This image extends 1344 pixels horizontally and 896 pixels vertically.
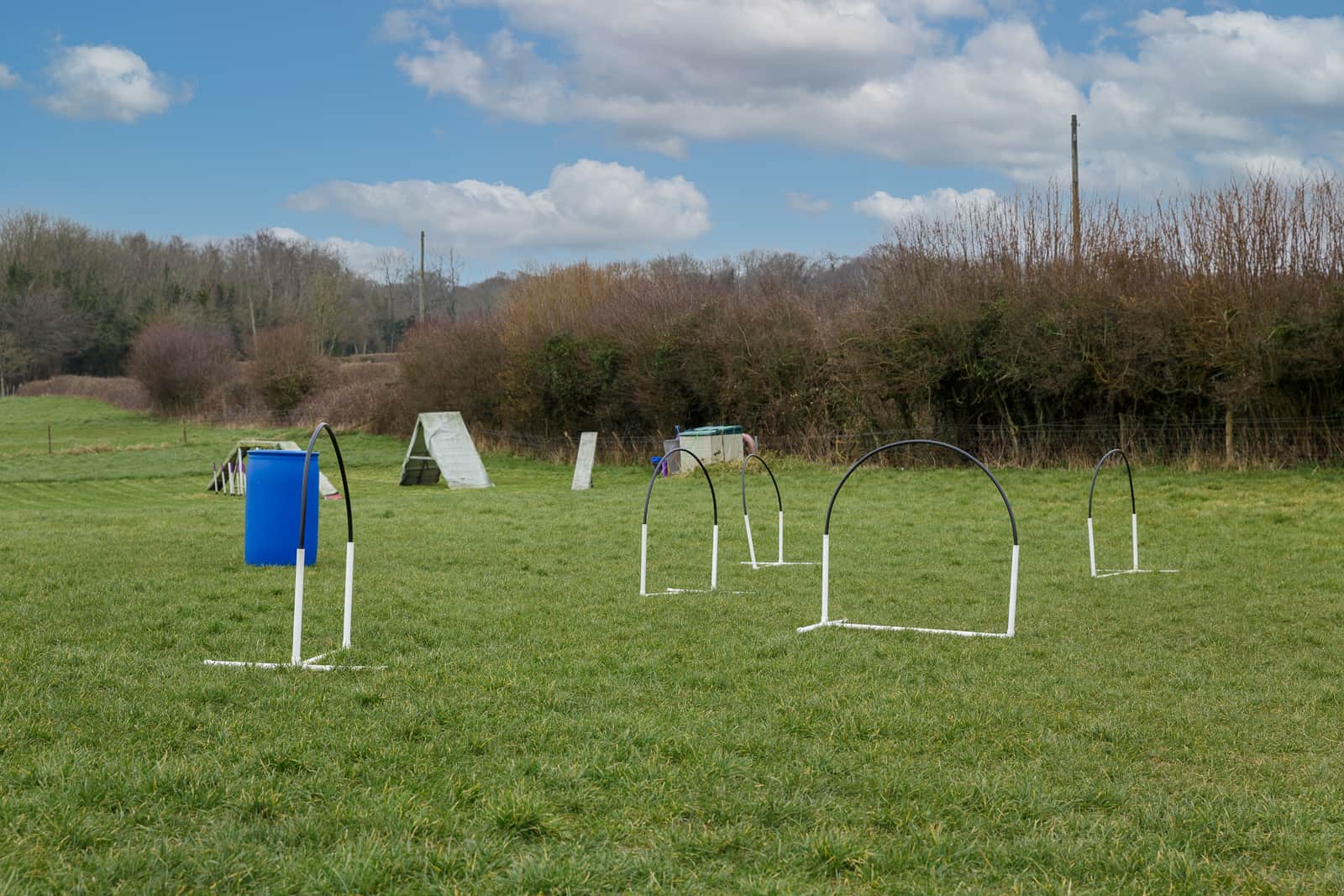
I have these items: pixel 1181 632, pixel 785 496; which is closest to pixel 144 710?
pixel 1181 632

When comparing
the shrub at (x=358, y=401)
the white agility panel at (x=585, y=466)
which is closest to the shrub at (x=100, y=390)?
the shrub at (x=358, y=401)

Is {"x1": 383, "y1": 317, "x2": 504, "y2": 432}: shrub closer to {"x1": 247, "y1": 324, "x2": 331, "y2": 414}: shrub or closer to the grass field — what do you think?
{"x1": 247, "y1": 324, "x2": 331, "y2": 414}: shrub

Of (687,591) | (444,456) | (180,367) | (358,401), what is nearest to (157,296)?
(180,367)

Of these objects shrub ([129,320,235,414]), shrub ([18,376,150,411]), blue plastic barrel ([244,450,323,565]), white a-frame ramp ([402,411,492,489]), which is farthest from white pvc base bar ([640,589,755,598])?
shrub ([18,376,150,411])

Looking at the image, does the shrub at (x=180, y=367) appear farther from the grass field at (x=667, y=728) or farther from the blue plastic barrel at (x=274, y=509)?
the blue plastic barrel at (x=274, y=509)

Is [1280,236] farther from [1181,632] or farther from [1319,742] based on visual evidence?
[1319,742]

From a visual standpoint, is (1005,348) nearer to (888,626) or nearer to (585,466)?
(585,466)

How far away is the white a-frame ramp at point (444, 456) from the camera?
23.4m

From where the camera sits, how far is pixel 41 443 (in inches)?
1574

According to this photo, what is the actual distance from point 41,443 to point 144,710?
3983 centimetres

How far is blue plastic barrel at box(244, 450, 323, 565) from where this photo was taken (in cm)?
1049

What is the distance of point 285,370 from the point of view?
45438mm

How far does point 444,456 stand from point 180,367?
3278 centimetres

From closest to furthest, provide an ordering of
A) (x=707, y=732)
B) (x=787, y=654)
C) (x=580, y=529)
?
1. (x=707, y=732)
2. (x=787, y=654)
3. (x=580, y=529)
